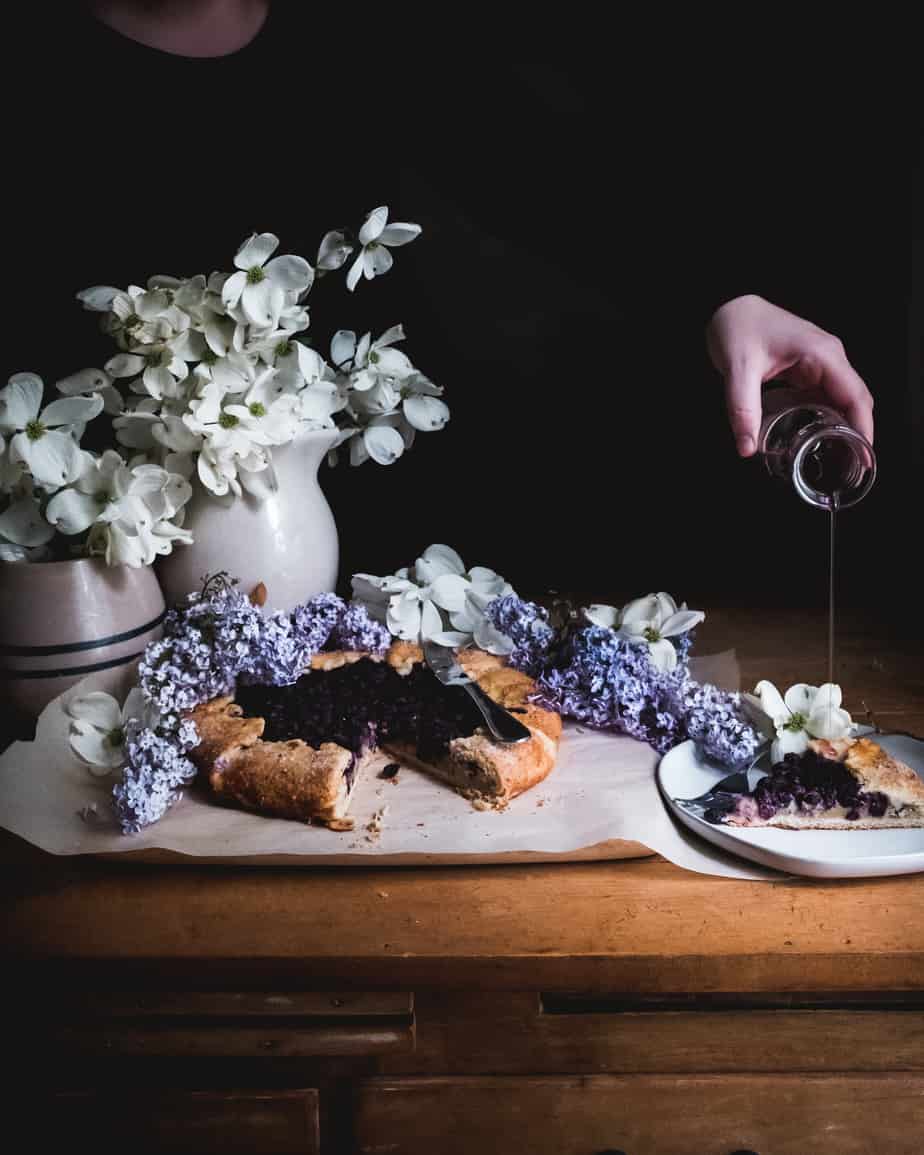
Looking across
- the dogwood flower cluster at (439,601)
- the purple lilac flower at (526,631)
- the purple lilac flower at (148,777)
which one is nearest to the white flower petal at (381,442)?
the dogwood flower cluster at (439,601)

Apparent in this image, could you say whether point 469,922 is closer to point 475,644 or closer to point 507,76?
point 475,644

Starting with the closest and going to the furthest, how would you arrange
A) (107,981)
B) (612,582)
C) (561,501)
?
(107,981), (612,582), (561,501)

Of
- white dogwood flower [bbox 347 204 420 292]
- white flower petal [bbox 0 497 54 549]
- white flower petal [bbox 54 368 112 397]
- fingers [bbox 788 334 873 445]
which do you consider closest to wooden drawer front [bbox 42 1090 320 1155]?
white flower petal [bbox 0 497 54 549]

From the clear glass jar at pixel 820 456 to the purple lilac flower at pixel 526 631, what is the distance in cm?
30

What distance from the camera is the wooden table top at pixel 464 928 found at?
728mm

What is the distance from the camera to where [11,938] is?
76 cm

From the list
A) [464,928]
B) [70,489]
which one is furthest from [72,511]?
[464,928]

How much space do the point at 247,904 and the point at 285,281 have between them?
614 millimetres

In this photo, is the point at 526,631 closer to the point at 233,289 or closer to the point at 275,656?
the point at 275,656

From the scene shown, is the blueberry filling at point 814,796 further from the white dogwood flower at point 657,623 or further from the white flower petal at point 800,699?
the white dogwood flower at point 657,623

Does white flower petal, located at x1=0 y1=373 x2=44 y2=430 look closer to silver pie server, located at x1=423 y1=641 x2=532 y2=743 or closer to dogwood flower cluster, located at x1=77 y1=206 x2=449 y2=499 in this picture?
dogwood flower cluster, located at x1=77 y1=206 x2=449 y2=499

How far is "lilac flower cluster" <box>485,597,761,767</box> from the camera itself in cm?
92

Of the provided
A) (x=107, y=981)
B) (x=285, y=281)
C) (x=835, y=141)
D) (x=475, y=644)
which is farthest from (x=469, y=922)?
(x=835, y=141)

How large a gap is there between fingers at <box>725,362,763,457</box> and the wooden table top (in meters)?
0.46
